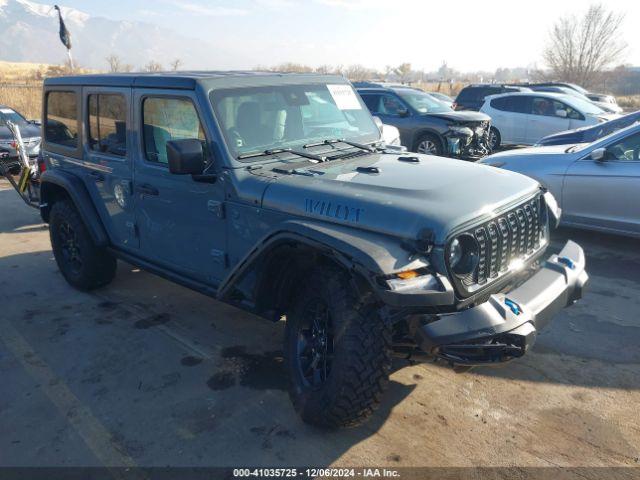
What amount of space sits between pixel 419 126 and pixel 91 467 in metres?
9.53

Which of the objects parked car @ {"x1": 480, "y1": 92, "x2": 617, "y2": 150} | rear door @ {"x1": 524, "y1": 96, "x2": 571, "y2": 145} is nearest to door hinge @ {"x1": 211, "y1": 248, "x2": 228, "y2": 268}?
parked car @ {"x1": 480, "y1": 92, "x2": 617, "y2": 150}

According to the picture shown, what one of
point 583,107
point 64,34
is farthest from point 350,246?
point 64,34

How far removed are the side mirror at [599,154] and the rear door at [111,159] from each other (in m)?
4.98

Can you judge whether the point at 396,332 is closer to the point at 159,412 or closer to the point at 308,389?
the point at 308,389

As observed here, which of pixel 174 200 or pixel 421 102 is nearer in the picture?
pixel 174 200

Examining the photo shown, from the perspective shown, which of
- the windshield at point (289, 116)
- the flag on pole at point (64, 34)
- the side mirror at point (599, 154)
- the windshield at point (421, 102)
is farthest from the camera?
the flag on pole at point (64, 34)

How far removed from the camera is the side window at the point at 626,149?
5.62 metres

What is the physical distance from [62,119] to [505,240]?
4290mm

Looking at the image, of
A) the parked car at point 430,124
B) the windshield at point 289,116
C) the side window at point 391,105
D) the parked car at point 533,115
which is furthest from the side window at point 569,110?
the windshield at point 289,116

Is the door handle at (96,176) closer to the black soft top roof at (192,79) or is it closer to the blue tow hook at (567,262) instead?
the black soft top roof at (192,79)

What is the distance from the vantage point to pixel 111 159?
429 centimetres

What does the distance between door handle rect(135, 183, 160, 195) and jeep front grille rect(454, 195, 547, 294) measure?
240 cm

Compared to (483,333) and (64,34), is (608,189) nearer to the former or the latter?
(483,333)

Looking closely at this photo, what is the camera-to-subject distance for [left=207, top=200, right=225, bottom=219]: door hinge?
3373 mm
